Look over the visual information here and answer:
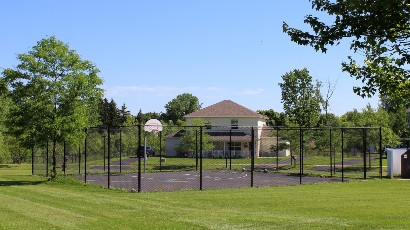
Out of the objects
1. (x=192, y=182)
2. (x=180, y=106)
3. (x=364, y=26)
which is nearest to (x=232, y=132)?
(x=192, y=182)

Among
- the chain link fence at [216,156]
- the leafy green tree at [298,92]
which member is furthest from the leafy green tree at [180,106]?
the chain link fence at [216,156]

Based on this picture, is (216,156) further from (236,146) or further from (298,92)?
(298,92)

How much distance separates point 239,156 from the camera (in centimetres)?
6288

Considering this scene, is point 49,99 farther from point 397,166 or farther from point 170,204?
point 397,166

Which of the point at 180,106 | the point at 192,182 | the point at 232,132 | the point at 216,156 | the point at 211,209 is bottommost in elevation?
the point at 216,156

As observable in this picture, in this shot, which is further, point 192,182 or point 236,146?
point 236,146

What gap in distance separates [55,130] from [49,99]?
174 cm

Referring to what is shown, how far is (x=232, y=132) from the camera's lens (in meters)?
64.6

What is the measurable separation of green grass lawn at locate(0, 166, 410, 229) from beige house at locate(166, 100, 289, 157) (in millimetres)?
40278

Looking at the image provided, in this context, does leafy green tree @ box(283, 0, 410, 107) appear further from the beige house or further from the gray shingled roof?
the gray shingled roof

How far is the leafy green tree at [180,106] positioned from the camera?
136 meters

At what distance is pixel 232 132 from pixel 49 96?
38.0 meters

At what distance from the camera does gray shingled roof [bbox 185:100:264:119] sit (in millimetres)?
72062

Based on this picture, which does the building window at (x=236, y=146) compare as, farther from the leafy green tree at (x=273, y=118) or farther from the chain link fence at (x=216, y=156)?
the leafy green tree at (x=273, y=118)
